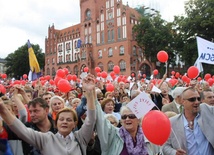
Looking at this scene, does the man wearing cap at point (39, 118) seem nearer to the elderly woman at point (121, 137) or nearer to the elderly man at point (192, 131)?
the elderly woman at point (121, 137)

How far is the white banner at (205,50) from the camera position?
9461 millimetres

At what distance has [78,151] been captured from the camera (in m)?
2.71

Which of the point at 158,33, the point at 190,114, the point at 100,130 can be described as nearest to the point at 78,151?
the point at 100,130

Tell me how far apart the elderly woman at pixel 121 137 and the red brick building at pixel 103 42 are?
39232 millimetres

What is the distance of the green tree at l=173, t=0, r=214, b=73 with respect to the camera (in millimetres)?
28953

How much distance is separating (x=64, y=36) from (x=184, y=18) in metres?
34.1

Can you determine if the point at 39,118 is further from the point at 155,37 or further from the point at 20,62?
the point at 20,62

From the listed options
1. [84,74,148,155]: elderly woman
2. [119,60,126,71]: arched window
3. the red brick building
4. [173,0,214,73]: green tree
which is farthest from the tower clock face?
[84,74,148,155]: elderly woman

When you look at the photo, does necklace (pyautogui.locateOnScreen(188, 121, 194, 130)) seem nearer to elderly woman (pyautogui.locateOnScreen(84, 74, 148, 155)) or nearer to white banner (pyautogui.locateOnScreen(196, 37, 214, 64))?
elderly woman (pyautogui.locateOnScreen(84, 74, 148, 155))

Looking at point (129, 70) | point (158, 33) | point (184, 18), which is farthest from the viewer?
point (129, 70)

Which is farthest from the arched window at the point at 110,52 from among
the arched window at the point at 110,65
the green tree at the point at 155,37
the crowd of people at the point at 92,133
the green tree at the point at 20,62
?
the crowd of people at the point at 92,133

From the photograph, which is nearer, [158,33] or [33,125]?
[33,125]

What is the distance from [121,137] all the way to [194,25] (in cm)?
2929

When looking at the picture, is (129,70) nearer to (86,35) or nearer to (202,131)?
(86,35)
